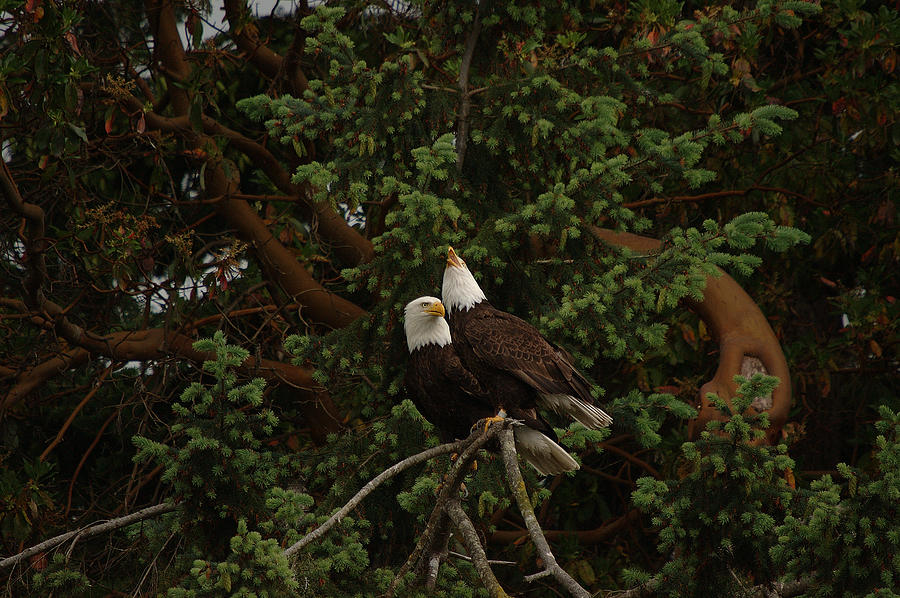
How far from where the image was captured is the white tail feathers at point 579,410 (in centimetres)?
397

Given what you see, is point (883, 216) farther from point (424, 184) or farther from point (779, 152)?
point (424, 184)

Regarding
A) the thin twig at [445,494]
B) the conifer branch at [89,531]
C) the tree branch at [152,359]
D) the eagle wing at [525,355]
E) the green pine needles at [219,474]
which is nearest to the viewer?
the thin twig at [445,494]

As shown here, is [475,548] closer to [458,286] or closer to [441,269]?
[458,286]

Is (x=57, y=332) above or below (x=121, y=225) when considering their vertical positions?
below

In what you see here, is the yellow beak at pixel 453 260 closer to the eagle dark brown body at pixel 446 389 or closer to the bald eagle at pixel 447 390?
the bald eagle at pixel 447 390

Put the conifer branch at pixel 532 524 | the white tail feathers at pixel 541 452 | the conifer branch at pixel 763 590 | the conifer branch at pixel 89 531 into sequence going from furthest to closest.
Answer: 1. the white tail feathers at pixel 541 452
2. the conifer branch at pixel 89 531
3. the conifer branch at pixel 763 590
4. the conifer branch at pixel 532 524

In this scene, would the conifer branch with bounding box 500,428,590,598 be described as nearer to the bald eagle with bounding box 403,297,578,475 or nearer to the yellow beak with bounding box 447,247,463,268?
the bald eagle with bounding box 403,297,578,475

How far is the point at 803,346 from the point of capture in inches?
251

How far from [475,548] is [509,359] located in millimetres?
1124

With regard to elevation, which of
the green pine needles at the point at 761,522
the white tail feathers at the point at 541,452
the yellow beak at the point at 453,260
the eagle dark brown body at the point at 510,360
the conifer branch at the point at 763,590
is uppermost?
the yellow beak at the point at 453,260

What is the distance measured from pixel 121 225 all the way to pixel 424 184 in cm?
162

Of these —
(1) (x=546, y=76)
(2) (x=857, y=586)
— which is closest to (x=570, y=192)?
(1) (x=546, y=76)

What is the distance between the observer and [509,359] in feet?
13.0

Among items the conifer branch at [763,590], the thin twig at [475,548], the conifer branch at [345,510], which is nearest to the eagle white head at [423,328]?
the conifer branch at [345,510]
